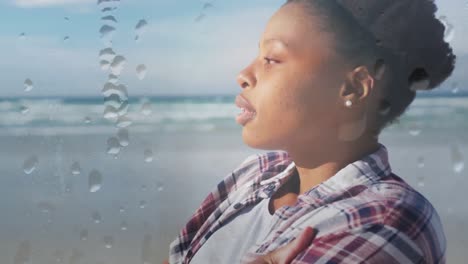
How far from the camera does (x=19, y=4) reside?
1.21 metres

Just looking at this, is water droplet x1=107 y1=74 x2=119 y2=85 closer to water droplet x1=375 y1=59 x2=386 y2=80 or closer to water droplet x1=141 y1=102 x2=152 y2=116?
water droplet x1=141 y1=102 x2=152 y2=116

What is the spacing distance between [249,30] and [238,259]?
1.35 feet

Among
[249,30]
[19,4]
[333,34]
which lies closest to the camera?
[333,34]

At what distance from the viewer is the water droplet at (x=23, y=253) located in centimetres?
126

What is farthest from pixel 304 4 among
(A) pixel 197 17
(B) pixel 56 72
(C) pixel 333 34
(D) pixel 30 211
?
(D) pixel 30 211

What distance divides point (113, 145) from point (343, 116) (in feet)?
1.45

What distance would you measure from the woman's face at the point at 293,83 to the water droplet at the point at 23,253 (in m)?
0.53

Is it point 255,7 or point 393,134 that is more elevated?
point 255,7

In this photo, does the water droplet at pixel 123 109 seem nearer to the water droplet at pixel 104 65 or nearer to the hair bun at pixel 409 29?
the water droplet at pixel 104 65

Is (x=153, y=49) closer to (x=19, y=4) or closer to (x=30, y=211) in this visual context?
(x=19, y=4)

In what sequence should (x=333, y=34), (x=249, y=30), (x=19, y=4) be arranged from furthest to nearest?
(x=19, y=4)
(x=249, y=30)
(x=333, y=34)

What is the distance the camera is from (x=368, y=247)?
0.97m

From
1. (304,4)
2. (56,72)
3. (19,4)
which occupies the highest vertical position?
(19,4)

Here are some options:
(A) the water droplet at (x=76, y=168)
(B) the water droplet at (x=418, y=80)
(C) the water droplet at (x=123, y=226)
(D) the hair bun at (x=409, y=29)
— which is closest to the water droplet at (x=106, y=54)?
(A) the water droplet at (x=76, y=168)
